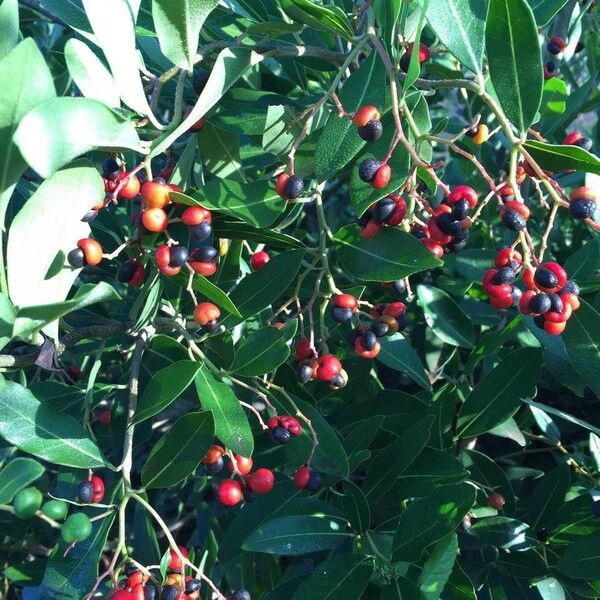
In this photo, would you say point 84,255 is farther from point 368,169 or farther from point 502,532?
point 502,532

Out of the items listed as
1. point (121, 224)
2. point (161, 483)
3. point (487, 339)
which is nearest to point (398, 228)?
point (487, 339)

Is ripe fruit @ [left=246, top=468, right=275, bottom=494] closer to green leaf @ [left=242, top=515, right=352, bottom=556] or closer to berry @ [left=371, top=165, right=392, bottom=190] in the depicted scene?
green leaf @ [left=242, top=515, right=352, bottom=556]

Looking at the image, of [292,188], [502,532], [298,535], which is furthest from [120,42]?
[502,532]

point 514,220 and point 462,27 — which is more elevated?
point 462,27

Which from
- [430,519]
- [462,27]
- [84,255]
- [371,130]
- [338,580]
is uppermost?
[462,27]

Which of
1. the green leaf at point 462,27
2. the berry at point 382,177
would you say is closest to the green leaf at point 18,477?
the berry at point 382,177

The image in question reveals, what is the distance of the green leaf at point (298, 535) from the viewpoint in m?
1.39

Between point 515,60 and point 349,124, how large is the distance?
0.26 m

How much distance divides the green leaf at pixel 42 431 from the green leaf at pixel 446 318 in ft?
2.42

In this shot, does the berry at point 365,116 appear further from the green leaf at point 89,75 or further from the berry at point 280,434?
the berry at point 280,434

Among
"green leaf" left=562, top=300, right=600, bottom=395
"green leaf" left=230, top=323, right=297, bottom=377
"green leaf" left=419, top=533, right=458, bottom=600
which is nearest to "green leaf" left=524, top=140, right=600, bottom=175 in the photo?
"green leaf" left=562, top=300, right=600, bottom=395

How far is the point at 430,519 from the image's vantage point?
53.2 inches

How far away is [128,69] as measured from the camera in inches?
45.7

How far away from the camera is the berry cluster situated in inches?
49.6
